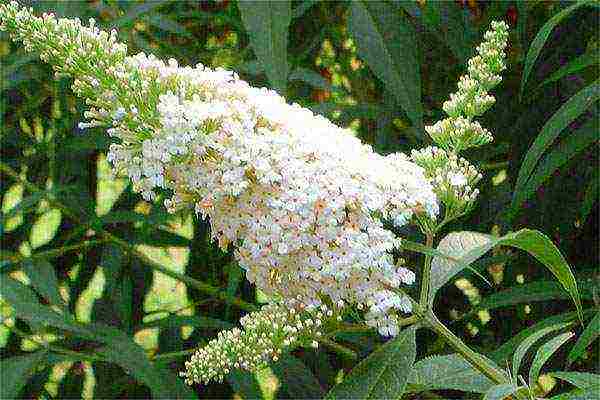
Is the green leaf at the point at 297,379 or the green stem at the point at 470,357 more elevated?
the green leaf at the point at 297,379

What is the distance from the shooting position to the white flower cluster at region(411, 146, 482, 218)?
1014mm

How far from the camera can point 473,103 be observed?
1.05m

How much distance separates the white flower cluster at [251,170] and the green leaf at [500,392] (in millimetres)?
108

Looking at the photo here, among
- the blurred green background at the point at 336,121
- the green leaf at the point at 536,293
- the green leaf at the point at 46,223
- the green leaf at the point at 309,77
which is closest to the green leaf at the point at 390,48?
the blurred green background at the point at 336,121

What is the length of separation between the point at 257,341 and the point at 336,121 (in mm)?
927

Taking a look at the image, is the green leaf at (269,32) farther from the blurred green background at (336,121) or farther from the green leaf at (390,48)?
the green leaf at (390,48)

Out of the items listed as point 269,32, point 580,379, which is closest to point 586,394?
point 580,379

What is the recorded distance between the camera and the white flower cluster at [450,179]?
39.9 inches

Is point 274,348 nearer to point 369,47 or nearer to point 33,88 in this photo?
point 369,47

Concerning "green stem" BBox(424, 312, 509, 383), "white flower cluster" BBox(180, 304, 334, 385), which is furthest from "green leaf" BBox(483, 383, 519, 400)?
"white flower cluster" BBox(180, 304, 334, 385)

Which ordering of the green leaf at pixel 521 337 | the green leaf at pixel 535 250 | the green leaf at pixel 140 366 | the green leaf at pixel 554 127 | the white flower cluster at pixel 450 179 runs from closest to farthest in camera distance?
the green leaf at pixel 535 250 < the white flower cluster at pixel 450 179 < the green leaf at pixel 554 127 < the green leaf at pixel 521 337 < the green leaf at pixel 140 366

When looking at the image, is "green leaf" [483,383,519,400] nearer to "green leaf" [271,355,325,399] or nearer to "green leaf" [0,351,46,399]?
"green leaf" [271,355,325,399]

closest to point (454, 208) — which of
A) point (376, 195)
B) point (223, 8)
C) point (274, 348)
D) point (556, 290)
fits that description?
point (376, 195)

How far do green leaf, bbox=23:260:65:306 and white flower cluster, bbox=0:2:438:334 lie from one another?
888mm
